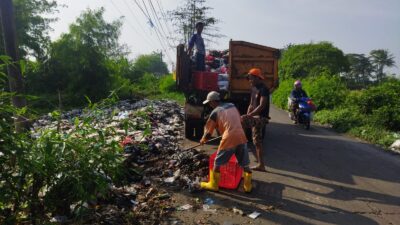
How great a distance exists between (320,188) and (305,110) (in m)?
5.88

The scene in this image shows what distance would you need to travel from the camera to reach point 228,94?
8.38 m

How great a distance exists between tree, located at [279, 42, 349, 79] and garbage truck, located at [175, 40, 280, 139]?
20797 mm

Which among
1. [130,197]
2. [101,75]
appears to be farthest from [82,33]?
[130,197]

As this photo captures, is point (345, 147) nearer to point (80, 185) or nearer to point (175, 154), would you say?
point (175, 154)

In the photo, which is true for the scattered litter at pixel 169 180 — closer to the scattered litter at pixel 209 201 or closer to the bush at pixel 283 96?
the scattered litter at pixel 209 201

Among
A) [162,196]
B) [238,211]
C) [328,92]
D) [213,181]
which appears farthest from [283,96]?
[238,211]

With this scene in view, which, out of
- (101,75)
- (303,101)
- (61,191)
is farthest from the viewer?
(101,75)

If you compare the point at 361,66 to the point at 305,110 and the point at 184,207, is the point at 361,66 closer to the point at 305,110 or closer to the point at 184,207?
the point at 305,110

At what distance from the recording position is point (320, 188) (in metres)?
5.82

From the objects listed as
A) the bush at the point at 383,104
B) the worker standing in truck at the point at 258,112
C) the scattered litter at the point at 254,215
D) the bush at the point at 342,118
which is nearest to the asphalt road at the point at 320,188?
the scattered litter at the point at 254,215

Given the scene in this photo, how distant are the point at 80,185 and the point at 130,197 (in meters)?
1.70

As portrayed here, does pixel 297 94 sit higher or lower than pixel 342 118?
higher

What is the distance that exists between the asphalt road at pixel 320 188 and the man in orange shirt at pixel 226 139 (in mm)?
243

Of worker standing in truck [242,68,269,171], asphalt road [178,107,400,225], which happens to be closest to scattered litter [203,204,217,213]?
asphalt road [178,107,400,225]
